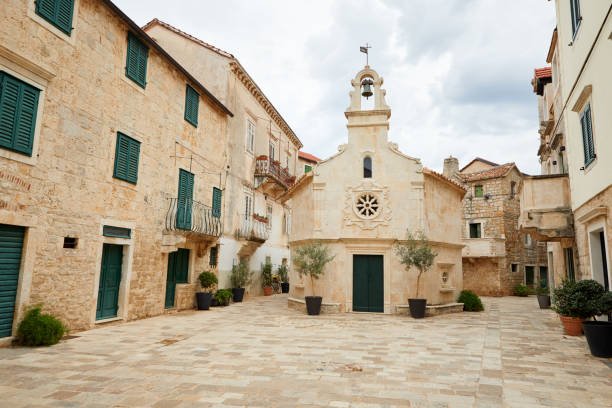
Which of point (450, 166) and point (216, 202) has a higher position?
point (450, 166)

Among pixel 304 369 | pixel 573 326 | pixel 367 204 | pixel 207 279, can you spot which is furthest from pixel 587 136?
pixel 207 279

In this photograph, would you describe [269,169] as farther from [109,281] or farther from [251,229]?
[109,281]

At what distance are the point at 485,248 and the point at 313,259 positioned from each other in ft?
61.3

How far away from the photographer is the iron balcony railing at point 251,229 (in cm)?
2086

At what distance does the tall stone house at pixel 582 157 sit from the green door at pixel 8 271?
501 inches

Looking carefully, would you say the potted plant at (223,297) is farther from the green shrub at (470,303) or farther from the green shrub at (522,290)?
the green shrub at (522,290)

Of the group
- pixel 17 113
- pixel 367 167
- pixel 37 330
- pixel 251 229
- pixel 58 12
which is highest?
pixel 58 12

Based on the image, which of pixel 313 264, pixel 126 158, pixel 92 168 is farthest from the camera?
pixel 313 264

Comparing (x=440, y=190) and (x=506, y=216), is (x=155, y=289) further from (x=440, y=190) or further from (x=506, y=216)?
(x=506, y=216)

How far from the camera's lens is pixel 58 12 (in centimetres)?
954

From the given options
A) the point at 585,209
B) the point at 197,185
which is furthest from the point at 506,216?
the point at 197,185

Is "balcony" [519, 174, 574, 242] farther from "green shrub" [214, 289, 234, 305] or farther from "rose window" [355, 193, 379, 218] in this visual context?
"green shrub" [214, 289, 234, 305]

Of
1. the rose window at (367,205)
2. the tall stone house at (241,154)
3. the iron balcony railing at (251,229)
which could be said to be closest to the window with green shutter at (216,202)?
the tall stone house at (241,154)

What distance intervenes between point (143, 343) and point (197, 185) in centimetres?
834
